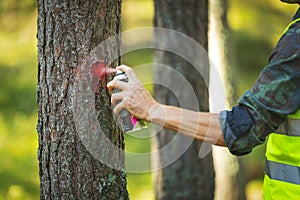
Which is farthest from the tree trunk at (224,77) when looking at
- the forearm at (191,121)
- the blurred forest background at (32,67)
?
the forearm at (191,121)

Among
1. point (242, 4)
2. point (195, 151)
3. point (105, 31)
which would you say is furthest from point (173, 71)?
point (242, 4)

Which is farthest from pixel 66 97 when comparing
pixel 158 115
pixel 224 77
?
pixel 224 77

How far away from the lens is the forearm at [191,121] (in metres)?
2.43

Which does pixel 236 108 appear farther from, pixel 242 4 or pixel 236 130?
pixel 242 4

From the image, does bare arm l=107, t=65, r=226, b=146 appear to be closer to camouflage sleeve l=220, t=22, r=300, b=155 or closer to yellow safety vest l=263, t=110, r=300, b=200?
camouflage sleeve l=220, t=22, r=300, b=155

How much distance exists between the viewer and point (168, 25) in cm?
523

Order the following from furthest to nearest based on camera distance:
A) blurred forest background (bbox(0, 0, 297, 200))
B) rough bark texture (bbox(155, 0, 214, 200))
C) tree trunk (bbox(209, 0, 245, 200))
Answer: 1. tree trunk (bbox(209, 0, 245, 200))
2. blurred forest background (bbox(0, 0, 297, 200))
3. rough bark texture (bbox(155, 0, 214, 200))

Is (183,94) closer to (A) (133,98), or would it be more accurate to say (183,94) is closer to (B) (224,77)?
(B) (224,77)

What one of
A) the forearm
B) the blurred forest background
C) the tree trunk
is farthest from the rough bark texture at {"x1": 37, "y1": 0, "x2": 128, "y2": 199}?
the tree trunk

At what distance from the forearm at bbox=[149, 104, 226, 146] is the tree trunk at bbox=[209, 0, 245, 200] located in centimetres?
373

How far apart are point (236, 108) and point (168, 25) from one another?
2.91 metres

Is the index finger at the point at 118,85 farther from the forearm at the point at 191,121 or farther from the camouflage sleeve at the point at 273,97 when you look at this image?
the camouflage sleeve at the point at 273,97

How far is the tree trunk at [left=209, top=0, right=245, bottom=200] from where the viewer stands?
6.16 metres

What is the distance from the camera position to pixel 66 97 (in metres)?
2.69
